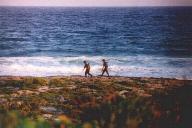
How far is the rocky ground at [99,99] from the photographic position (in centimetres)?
318

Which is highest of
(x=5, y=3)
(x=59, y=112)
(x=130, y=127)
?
(x=5, y=3)

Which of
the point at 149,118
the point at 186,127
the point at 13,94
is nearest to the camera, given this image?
the point at 149,118

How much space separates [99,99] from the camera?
6.26 metres

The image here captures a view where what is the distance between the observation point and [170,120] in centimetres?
313

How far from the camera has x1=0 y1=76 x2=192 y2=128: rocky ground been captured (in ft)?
10.4

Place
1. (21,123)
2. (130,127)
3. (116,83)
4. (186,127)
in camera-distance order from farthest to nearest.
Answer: (116,83)
(186,127)
(130,127)
(21,123)

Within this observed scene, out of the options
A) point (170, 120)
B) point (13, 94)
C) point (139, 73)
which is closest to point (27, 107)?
point (13, 94)

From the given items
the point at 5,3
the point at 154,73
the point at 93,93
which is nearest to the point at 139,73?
the point at 154,73

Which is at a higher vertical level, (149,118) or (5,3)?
(5,3)

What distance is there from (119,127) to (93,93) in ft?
15.2

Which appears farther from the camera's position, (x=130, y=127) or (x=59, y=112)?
(x=59, y=112)

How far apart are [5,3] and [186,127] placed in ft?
12.3

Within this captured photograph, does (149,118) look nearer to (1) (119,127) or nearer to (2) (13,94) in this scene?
(1) (119,127)

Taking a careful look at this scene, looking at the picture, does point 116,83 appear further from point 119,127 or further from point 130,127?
point 130,127
